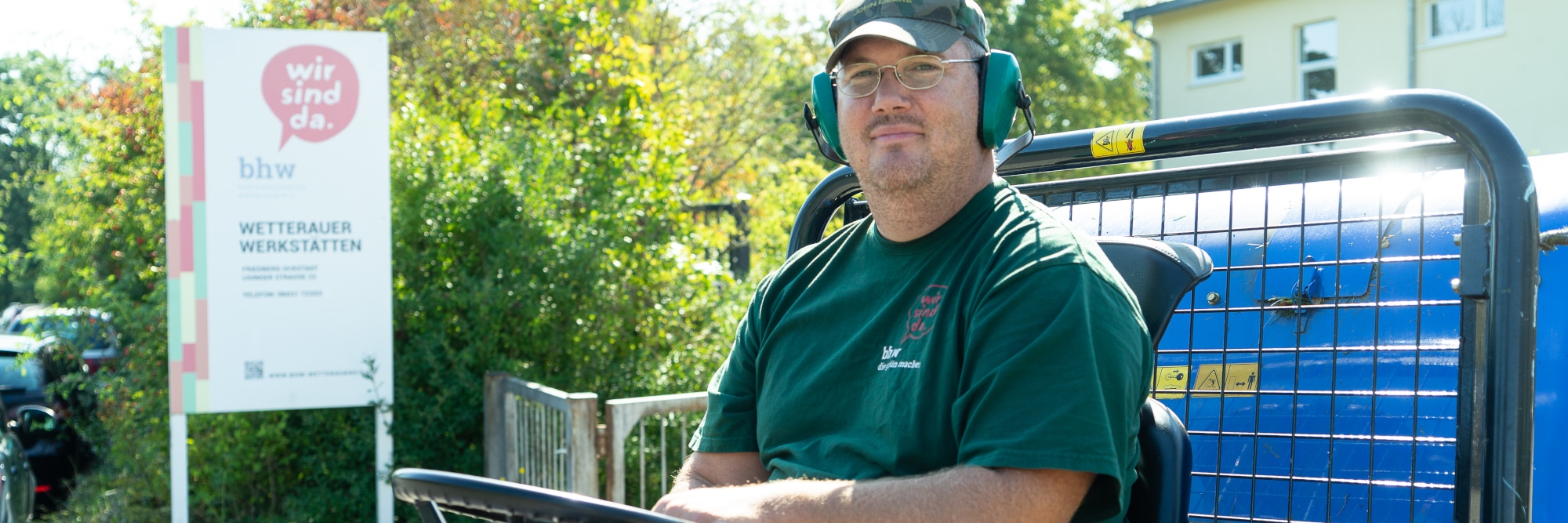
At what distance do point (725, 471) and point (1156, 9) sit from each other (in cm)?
2286

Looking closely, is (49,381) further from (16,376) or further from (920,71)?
(920,71)

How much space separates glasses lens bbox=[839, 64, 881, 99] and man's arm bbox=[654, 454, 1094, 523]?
0.72 meters

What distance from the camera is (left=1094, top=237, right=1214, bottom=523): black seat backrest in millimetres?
1833

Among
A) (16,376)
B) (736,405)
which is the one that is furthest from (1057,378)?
(16,376)

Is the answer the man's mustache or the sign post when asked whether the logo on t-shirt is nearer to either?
the man's mustache

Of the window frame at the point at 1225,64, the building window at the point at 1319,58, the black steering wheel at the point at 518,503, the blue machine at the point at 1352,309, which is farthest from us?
the window frame at the point at 1225,64

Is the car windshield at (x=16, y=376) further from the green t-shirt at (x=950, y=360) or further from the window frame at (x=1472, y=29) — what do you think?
the window frame at (x=1472, y=29)

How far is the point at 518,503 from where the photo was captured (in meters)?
1.29

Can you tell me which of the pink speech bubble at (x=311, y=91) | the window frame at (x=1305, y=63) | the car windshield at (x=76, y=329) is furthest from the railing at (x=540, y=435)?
the window frame at (x=1305, y=63)

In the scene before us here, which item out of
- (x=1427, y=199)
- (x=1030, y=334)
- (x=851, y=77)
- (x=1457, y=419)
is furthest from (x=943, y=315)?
(x=1427, y=199)

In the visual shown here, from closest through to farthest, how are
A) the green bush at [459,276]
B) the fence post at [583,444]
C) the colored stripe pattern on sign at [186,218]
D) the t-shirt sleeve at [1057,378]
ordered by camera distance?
the t-shirt sleeve at [1057,378]
the fence post at [583,444]
the colored stripe pattern on sign at [186,218]
the green bush at [459,276]

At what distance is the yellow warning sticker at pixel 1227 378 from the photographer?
2.51 m

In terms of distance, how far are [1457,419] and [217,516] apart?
6.35m

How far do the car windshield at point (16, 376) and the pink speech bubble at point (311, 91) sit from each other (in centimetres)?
377
